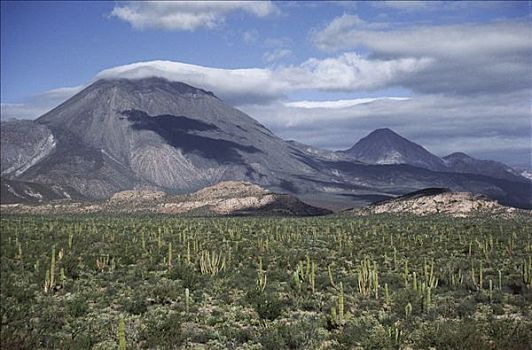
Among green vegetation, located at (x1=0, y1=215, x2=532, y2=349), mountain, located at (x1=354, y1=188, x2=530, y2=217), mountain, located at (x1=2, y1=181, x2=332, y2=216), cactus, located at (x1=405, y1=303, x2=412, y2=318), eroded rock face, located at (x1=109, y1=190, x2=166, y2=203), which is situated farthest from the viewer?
eroded rock face, located at (x1=109, y1=190, x2=166, y2=203)

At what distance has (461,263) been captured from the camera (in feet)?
92.8

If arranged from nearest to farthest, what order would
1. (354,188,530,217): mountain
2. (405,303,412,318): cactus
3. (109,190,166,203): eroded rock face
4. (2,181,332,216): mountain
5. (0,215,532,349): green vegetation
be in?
1. (0,215,532,349): green vegetation
2. (405,303,412,318): cactus
3. (354,188,530,217): mountain
4. (2,181,332,216): mountain
5. (109,190,166,203): eroded rock face

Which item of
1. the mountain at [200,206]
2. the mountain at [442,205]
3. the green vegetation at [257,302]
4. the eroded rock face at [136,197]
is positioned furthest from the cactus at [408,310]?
the eroded rock face at [136,197]

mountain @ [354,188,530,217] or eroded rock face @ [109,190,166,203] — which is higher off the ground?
mountain @ [354,188,530,217]

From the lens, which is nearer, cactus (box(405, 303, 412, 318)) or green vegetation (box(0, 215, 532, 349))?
green vegetation (box(0, 215, 532, 349))

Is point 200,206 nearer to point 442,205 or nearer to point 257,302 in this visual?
point 442,205

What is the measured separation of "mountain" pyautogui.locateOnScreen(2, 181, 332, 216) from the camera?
147875 millimetres

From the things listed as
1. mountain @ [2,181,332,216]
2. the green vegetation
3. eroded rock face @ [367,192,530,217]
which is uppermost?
the green vegetation

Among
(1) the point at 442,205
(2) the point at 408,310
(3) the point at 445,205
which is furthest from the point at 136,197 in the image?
(2) the point at 408,310

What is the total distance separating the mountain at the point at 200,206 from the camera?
14788cm

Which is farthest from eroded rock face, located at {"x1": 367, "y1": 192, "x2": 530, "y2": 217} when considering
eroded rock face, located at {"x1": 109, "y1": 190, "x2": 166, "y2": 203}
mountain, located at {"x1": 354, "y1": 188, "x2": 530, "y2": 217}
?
eroded rock face, located at {"x1": 109, "y1": 190, "x2": 166, "y2": 203}

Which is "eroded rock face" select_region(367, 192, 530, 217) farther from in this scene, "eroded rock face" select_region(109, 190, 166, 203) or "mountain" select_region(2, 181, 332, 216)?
"eroded rock face" select_region(109, 190, 166, 203)

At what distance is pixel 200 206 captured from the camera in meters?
154

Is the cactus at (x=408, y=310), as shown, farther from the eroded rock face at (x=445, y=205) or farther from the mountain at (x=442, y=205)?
the eroded rock face at (x=445, y=205)
